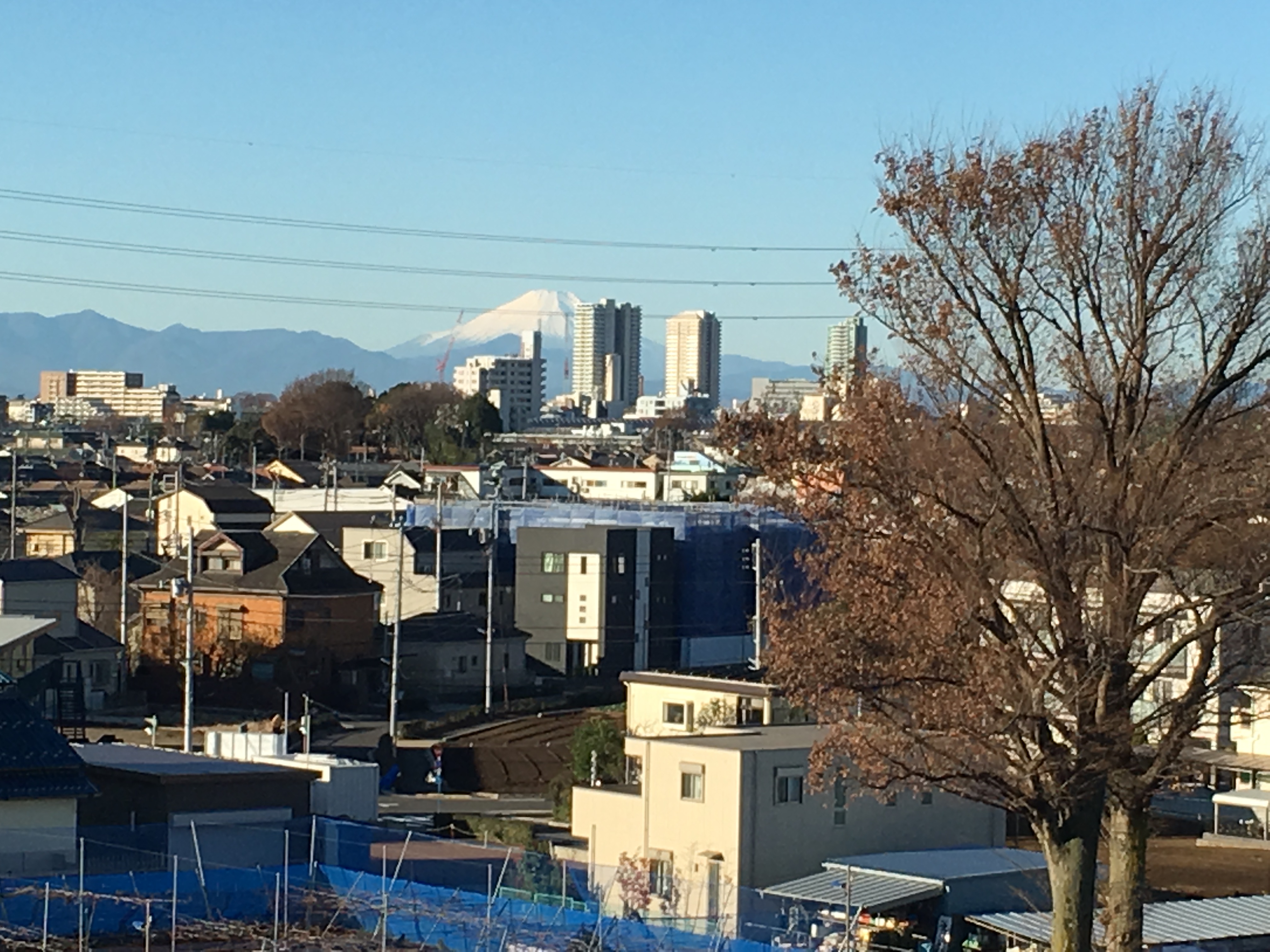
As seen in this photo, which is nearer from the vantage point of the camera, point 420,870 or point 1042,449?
point 1042,449

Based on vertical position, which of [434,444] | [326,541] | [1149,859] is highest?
[434,444]

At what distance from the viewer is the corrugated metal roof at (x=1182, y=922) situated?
33.5 ft

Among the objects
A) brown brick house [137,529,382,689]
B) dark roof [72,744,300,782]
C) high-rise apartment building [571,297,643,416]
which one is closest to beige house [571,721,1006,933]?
dark roof [72,744,300,782]

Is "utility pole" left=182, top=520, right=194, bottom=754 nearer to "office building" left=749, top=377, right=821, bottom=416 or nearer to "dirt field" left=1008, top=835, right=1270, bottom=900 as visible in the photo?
"dirt field" left=1008, top=835, right=1270, bottom=900

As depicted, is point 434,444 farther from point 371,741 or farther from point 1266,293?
point 1266,293

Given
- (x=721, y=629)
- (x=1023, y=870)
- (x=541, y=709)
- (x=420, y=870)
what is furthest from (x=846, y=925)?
(x=721, y=629)

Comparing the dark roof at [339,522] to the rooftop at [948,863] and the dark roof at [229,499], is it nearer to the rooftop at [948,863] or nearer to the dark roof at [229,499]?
the dark roof at [229,499]

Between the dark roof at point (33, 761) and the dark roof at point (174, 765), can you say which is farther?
the dark roof at point (174, 765)

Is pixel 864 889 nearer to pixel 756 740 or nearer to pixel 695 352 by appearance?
pixel 756 740

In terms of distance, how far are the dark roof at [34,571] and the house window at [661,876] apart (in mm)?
14800

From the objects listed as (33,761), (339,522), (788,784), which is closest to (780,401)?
(33,761)

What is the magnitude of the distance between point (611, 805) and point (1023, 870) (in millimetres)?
3026

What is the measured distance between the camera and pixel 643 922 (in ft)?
32.1

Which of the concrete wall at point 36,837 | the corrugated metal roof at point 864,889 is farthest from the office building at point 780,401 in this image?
the concrete wall at point 36,837
